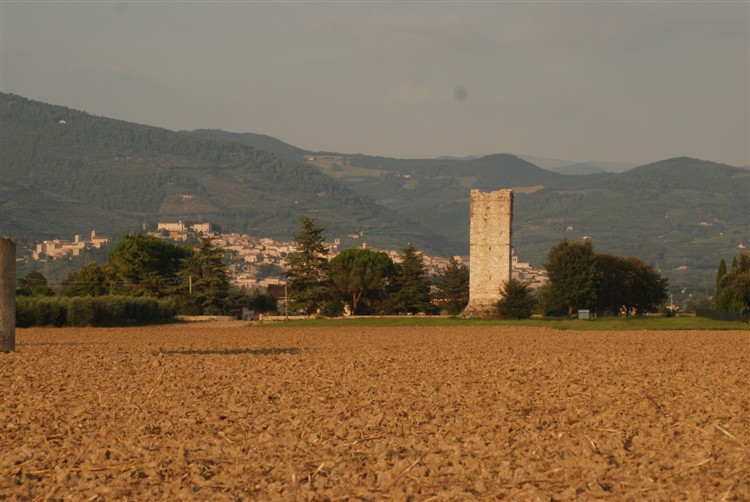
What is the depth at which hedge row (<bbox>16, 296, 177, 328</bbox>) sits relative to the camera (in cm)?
5588

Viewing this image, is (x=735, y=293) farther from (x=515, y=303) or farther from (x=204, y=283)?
(x=204, y=283)

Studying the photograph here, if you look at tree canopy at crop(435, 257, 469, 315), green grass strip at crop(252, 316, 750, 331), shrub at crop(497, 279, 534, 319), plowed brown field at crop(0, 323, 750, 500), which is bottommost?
plowed brown field at crop(0, 323, 750, 500)

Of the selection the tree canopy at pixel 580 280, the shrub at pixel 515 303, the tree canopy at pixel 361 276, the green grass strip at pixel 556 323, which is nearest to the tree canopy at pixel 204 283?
the tree canopy at pixel 361 276

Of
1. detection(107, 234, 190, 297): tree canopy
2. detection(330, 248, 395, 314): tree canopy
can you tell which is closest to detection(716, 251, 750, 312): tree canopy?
detection(330, 248, 395, 314): tree canopy

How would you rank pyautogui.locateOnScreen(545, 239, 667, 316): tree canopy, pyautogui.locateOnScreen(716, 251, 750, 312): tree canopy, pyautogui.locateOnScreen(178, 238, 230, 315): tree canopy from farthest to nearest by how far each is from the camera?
pyautogui.locateOnScreen(178, 238, 230, 315): tree canopy, pyautogui.locateOnScreen(545, 239, 667, 316): tree canopy, pyautogui.locateOnScreen(716, 251, 750, 312): tree canopy

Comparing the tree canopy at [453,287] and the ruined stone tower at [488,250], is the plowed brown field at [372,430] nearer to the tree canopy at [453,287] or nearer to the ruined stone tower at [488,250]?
the ruined stone tower at [488,250]

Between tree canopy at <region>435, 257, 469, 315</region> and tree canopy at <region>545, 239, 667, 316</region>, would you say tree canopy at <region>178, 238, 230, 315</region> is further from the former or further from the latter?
tree canopy at <region>545, 239, 667, 316</region>

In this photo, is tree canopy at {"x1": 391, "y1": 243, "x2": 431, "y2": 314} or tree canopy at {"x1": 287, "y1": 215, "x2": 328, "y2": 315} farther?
tree canopy at {"x1": 287, "y1": 215, "x2": 328, "y2": 315}

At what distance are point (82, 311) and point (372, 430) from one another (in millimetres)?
46567

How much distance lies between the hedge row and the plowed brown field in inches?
1280

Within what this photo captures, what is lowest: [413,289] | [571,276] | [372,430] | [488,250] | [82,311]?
[372,430]

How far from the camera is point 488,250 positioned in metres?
63.7

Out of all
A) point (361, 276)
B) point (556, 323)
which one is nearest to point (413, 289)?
point (361, 276)

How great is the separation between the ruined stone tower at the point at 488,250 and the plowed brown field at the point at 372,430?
38020 mm
